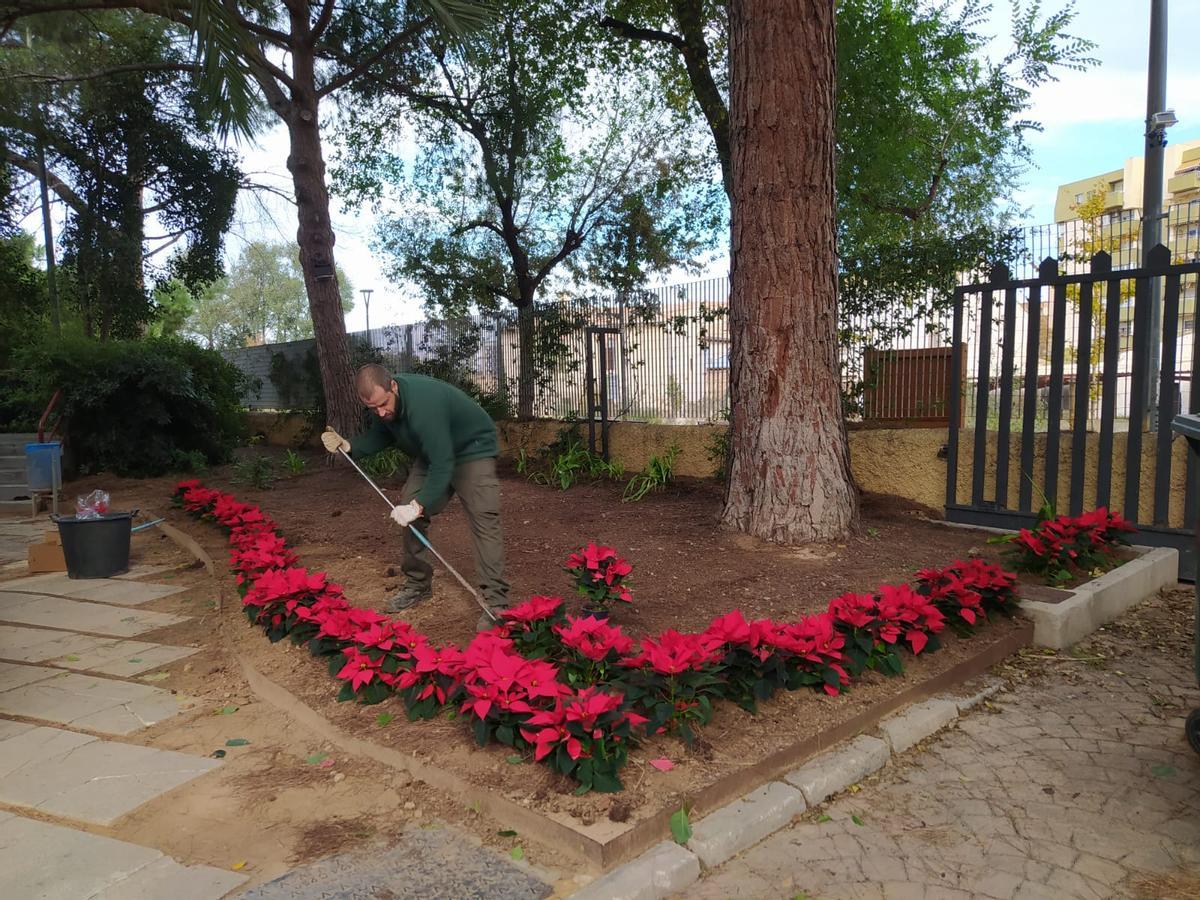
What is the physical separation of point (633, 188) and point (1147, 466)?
13903mm

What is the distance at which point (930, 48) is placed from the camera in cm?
1416

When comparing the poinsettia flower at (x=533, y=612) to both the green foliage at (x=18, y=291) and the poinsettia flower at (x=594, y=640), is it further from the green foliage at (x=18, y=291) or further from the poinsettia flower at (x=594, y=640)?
the green foliage at (x=18, y=291)

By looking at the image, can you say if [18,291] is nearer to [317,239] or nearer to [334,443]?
[317,239]

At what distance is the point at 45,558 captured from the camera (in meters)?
7.44

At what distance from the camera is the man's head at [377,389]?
447cm

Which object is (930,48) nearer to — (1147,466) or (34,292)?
(1147,466)

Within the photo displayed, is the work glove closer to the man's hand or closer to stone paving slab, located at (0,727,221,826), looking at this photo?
the man's hand

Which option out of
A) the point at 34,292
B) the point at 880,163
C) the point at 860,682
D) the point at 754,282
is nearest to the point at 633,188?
the point at 880,163

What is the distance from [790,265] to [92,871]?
5.27 m

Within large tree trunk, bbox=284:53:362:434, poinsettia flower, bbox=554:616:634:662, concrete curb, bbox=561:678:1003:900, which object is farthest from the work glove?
large tree trunk, bbox=284:53:362:434

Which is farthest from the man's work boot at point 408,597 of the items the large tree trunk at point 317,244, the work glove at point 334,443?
the large tree trunk at point 317,244

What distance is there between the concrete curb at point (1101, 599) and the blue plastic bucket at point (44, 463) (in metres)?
9.79

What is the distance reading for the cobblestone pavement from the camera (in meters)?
2.58

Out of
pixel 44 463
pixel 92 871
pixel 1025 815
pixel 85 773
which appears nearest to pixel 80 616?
pixel 85 773
